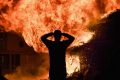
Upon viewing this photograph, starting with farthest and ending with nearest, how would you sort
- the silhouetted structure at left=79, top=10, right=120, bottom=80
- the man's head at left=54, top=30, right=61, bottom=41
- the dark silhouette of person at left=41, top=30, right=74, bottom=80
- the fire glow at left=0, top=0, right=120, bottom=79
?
the fire glow at left=0, top=0, right=120, bottom=79 < the silhouetted structure at left=79, top=10, right=120, bottom=80 < the dark silhouette of person at left=41, top=30, right=74, bottom=80 < the man's head at left=54, top=30, right=61, bottom=41

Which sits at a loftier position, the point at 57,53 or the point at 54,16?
the point at 54,16

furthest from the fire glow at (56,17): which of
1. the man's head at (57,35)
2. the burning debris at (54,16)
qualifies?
the man's head at (57,35)

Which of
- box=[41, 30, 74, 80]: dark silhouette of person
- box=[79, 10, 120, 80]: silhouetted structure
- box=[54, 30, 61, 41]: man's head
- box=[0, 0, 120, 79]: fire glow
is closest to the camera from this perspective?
box=[54, 30, 61, 41]: man's head

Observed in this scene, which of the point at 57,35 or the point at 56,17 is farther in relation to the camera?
the point at 56,17

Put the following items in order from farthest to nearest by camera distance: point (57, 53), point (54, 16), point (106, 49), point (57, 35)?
point (54, 16), point (106, 49), point (57, 53), point (57, 35)

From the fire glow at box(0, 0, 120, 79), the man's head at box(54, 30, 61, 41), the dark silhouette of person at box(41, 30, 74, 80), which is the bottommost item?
the dark silhouette of person at box(41, 30, 74, 80)

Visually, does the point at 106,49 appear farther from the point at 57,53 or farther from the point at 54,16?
the point at 57,53

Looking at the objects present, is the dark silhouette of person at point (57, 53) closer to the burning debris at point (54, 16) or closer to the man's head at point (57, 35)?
the man's head at point (57, 35)

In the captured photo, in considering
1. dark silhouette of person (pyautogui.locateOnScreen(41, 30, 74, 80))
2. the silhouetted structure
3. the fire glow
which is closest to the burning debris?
the fire glow

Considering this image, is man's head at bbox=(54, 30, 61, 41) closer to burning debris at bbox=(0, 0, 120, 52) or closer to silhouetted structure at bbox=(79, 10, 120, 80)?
silhouetted structure at bbox=(79, 10, 120, 80)

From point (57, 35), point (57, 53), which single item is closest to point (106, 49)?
point (57, 53)

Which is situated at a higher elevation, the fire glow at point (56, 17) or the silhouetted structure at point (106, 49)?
the fire glow at point (56, 17)

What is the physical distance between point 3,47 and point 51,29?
9938 mm

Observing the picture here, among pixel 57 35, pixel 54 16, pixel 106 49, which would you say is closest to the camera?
pixel 57 35
